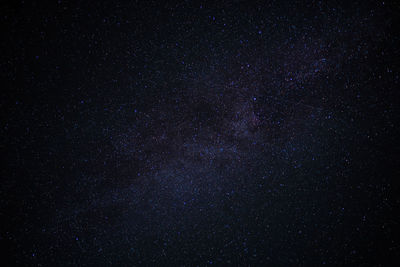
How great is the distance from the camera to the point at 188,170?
1125 millimetres

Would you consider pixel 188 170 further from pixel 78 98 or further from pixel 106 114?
pixel 78 98

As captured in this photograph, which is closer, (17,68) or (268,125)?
(17,68)

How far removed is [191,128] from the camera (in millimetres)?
1103

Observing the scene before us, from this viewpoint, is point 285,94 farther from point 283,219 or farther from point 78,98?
point 78,98

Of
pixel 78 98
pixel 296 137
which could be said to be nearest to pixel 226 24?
pixel 296 137

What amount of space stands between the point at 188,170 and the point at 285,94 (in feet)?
2.39

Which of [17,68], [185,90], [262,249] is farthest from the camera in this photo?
[262,249]

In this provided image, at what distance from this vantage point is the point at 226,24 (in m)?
1.05

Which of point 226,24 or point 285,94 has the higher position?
point 226,24

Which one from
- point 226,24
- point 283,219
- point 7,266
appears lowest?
point 7,266

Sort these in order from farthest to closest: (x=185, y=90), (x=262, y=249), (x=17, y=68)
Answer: (x=262, y=249) < (x=185, y=90) < (x=17, y=68)

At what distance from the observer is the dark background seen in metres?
1.01

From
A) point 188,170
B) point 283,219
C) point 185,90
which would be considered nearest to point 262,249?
point 283,219

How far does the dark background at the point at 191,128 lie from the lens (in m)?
1.01
